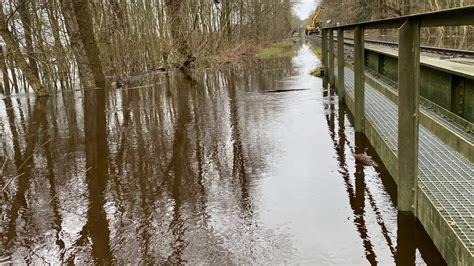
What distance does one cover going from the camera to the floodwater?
3270 mm

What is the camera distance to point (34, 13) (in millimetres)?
Answer: 17391

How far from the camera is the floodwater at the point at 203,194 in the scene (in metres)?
3.27

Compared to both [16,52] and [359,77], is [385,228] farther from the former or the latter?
[16,52]

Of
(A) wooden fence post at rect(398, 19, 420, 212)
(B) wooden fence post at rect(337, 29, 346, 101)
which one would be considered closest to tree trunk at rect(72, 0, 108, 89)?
(B) wooden fence post at rect(337, 29, 346, 101)

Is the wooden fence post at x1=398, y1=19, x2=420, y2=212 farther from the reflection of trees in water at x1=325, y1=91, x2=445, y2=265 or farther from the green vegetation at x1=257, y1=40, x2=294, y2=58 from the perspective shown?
the green vegetation at x1=257, y1=40, x2=294, y2=58

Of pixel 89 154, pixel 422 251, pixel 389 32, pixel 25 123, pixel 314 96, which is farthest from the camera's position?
pixel 389 32

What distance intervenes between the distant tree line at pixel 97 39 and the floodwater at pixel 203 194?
7.18 metres

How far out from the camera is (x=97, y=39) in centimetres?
1848

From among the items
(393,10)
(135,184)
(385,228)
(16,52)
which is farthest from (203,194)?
(393,10)

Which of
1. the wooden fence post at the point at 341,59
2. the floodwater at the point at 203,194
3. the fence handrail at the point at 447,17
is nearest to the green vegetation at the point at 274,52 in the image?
the wooden fence post at the point at 341,59

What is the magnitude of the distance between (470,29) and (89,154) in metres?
24.7

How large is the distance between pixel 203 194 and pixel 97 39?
610 inches

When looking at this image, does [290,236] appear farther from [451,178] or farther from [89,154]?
[89,154]

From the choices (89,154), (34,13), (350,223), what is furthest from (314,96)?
(34,13)
